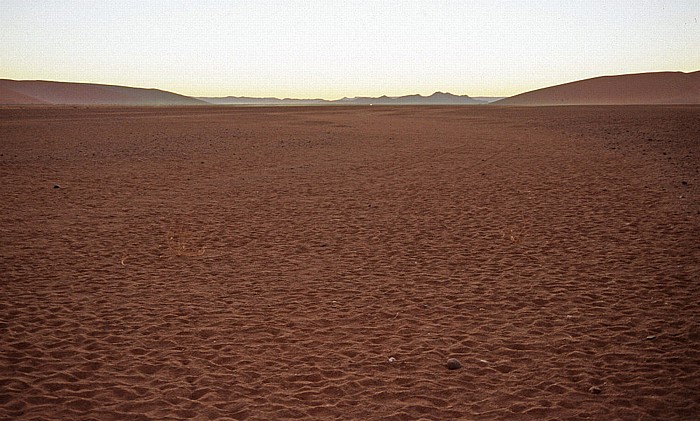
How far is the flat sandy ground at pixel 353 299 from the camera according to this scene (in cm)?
529

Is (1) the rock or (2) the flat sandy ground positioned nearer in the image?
(2) the flat sandy ground

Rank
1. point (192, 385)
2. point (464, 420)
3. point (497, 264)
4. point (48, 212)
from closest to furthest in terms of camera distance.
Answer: point (464, 420), point (192, 385), point (497, 264), point (48, 212)

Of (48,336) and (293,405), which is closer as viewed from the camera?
(293,405)

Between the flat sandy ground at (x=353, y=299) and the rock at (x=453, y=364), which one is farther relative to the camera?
the rock at (x=453, y=364)

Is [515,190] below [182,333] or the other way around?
the other way around

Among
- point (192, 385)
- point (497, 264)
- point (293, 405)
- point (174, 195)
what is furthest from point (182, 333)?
point (174, 195)

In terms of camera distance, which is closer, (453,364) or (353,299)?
(453,364)

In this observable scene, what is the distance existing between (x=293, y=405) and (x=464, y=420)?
1.65 meters

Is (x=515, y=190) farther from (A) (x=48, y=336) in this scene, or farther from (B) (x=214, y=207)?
(A) (x=48, y=336)

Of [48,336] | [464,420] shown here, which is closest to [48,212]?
[48,336]

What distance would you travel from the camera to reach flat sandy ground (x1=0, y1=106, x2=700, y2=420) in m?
5.29

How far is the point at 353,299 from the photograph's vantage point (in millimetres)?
7836

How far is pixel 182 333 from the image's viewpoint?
6703 mm

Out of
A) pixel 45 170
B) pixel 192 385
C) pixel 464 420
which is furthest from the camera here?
pixel 45 170
